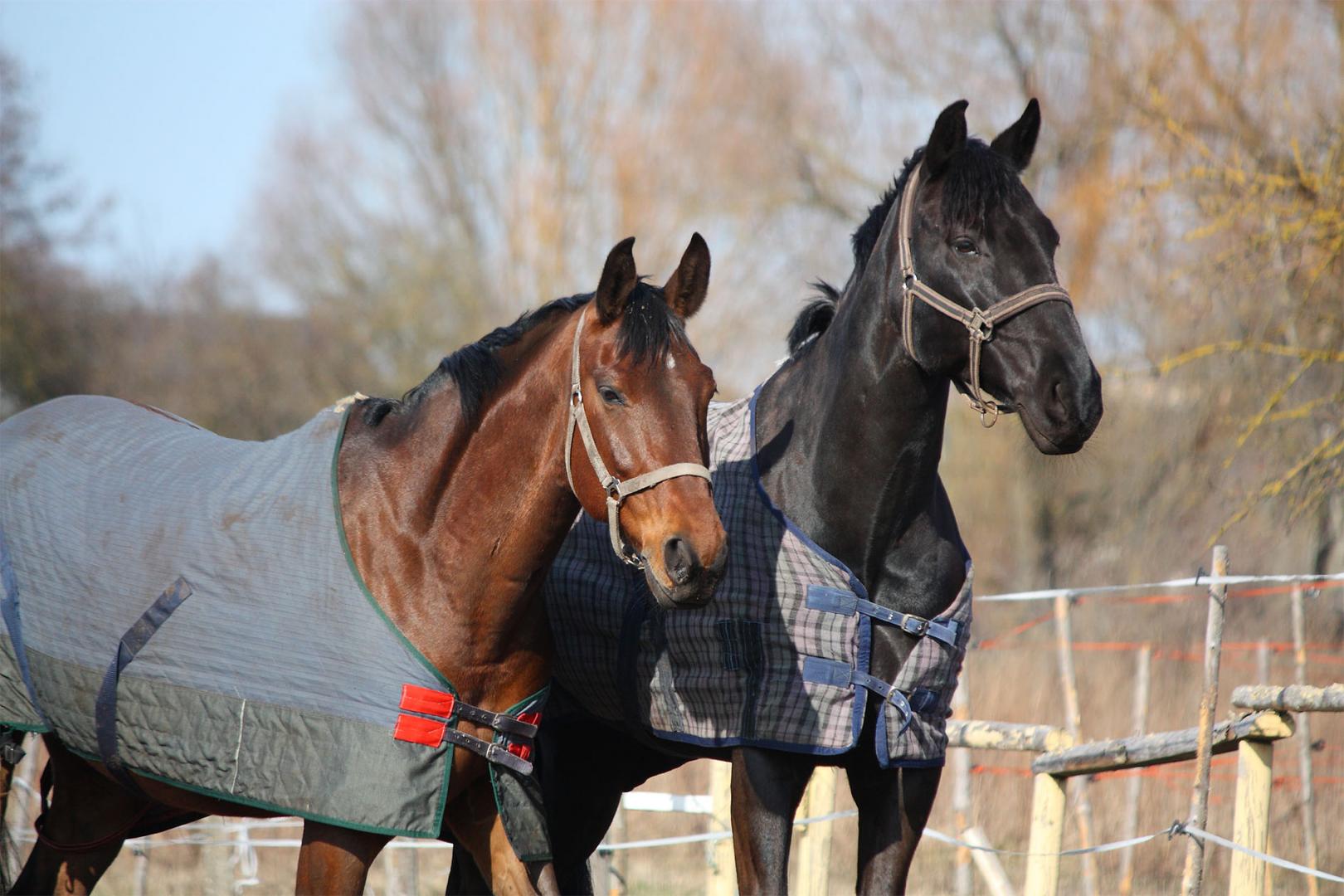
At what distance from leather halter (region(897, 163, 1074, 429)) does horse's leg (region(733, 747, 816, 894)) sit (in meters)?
1.00

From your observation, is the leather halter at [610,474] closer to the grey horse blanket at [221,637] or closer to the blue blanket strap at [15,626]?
the grey horse blanket at [221,637]

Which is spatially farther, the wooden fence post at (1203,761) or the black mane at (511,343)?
the wooden fence post at (1203,761)

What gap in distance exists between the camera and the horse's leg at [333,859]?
286cm

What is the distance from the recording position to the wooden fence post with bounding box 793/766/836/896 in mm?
4848

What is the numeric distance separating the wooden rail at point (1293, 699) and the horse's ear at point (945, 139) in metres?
1.90

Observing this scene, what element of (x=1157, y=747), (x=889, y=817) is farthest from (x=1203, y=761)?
(x=889, y=817)

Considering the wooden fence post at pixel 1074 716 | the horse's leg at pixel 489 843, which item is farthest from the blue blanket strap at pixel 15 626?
the wooden fence post at pixel 1074 716

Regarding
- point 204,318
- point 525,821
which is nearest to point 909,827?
point 525,821

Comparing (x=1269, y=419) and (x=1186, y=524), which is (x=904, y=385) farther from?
(x=1186, y=524)

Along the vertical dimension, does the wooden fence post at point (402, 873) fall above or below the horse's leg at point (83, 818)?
below

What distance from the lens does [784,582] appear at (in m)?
3.24

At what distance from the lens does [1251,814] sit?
3.87 meters

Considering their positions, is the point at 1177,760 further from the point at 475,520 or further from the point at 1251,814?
the point at 475,520

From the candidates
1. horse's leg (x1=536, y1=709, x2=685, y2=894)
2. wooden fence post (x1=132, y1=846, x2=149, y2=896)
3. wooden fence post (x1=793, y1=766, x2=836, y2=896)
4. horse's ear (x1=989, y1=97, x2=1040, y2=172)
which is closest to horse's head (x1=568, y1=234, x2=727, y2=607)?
horse's ear (x1=989, y1=97, x2=1040, y2=172)
